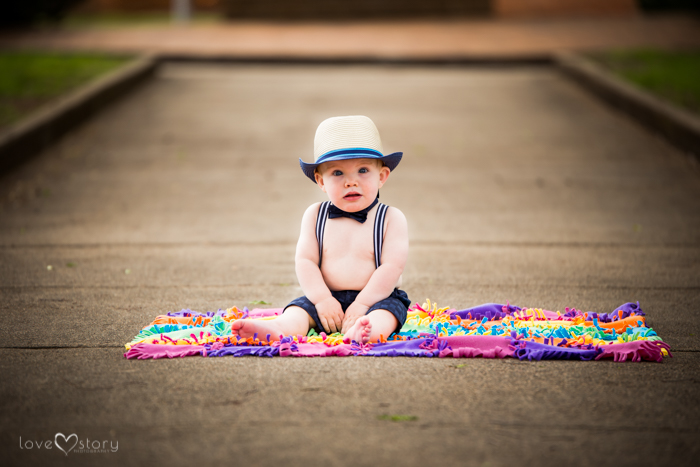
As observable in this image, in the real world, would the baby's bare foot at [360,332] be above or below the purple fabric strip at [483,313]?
below

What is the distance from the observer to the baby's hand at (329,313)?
10.8 ft

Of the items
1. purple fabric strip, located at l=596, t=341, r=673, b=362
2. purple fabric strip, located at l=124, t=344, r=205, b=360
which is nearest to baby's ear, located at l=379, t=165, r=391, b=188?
purple fabric strip, located at l=124, t=344, r=205, b=360

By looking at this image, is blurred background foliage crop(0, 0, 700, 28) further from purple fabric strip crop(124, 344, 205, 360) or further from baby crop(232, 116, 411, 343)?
purple fabric strip crop(124, 344, 205, 360)

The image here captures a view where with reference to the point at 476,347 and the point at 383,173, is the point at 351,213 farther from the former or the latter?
the point at 476,347

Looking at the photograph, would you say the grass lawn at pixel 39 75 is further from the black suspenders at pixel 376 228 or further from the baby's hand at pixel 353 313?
the baby's hand at pixel 353 313

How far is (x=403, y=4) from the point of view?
60.2 ft

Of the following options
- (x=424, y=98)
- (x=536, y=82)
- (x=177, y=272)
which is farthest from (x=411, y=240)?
(x=536, y=82)

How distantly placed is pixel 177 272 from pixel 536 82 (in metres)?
8.53

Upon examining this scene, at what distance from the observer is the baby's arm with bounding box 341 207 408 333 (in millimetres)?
3299

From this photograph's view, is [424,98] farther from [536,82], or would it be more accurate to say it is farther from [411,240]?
[411,240]

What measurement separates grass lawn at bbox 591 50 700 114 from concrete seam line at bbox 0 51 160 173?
7180mm

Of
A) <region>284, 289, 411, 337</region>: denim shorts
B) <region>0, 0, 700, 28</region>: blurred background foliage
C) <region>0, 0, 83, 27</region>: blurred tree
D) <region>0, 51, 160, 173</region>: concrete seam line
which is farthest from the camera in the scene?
<region>0, 0, 700, 28</region>: blurred background foliage

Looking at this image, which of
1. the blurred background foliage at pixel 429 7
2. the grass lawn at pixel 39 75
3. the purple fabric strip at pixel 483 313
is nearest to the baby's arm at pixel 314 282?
the purple fabric strip at pixel 483 313

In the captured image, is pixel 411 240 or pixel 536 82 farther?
pixel 536 82
